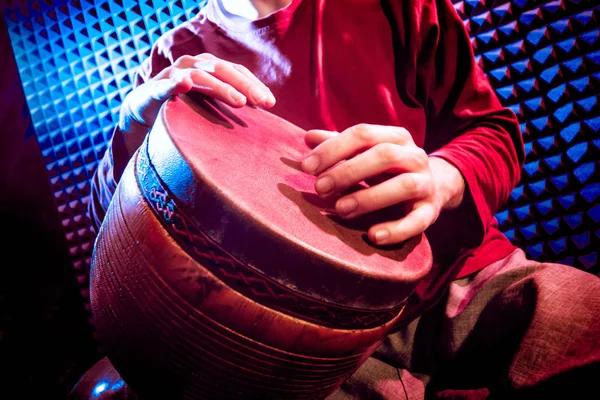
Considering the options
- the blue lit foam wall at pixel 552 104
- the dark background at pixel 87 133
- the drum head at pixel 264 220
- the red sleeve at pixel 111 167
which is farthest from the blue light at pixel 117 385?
the blue lit foam wall at pixel 552 104

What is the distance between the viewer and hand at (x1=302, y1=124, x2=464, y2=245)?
0.46 metres

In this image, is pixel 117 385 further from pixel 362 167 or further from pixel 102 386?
pixel 362 167

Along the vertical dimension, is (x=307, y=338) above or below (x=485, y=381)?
above

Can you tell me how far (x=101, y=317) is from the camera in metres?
0.50

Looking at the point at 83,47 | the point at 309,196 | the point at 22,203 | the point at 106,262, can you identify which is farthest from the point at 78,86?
the point at 309,196

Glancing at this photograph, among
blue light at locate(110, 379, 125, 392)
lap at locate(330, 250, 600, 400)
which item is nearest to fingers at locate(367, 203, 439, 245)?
lap at locate(330, 250, 600, 400)

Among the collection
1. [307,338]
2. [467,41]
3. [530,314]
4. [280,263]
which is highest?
[467,41]

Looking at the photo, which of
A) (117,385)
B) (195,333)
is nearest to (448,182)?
(195,333)

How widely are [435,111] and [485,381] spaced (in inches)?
29.7

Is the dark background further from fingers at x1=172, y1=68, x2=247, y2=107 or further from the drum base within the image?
fingers at x1=172, y1=68, x2=247, y2=107

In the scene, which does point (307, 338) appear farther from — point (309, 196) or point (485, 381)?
point (485, 381)

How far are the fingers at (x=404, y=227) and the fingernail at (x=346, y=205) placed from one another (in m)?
0.05

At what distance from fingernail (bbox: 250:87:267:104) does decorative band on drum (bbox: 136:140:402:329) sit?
274 millimetres

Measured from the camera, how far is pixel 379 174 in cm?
50
